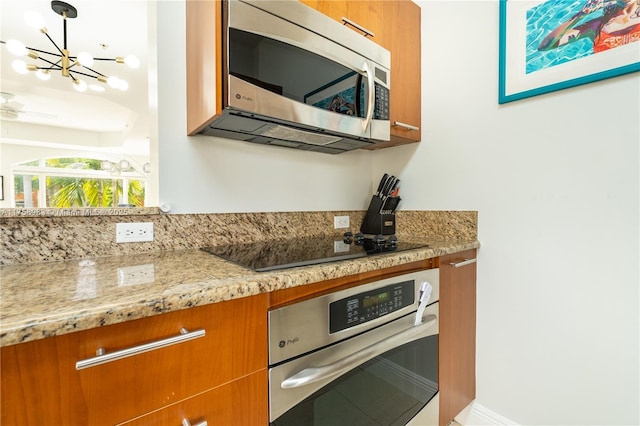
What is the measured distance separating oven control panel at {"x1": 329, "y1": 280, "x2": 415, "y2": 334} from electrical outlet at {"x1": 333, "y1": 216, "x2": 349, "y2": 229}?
71 cm

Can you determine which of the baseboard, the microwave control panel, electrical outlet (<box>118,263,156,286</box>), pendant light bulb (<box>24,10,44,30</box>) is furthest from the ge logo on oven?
pendant light bulb (<box>24,10,44,30</box>)

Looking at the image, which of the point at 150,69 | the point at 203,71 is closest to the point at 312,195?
the point at 203,71

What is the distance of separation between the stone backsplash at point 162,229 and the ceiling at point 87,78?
0.92m

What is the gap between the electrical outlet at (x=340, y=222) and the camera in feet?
5.41

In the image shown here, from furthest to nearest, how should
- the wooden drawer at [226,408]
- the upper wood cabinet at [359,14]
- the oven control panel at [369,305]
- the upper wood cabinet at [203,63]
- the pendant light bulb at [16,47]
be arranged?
the pendant light bulb at [16,47], the upper wood cabinet at [359,14], the upper wood cabinet at [203,63], the oven control panel at [369,305], the wooden drawer at [226,408]

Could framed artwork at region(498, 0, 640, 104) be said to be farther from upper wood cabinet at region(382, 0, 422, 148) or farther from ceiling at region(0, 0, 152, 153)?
ceiling at region(0, 0, 152, 153)

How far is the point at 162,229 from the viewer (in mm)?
1070

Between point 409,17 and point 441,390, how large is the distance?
1.82 metres

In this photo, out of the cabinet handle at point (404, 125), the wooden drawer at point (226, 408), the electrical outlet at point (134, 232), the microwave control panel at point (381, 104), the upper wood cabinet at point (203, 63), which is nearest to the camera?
the wooden drawer at point (226, 408)

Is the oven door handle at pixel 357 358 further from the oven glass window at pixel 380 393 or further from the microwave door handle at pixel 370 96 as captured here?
the microwave door handle at pixel 370 96

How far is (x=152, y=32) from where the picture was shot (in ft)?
3.74

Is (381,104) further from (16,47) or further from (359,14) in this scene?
(16,47)

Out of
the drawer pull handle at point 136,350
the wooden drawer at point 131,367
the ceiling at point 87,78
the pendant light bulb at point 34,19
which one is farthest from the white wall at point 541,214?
the pendant light bulb at point 34,19

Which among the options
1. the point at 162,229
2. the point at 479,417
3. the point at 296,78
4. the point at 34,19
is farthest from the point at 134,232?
the point at 34,19
